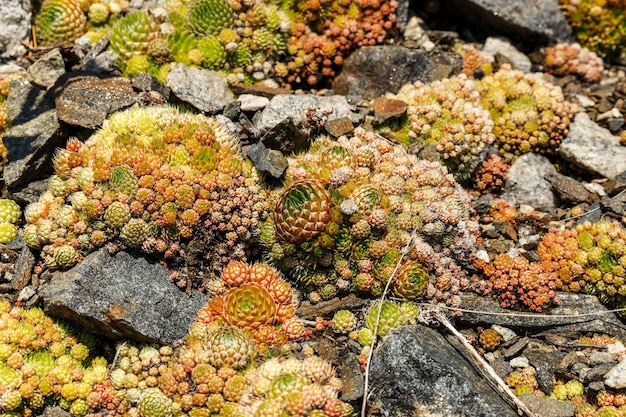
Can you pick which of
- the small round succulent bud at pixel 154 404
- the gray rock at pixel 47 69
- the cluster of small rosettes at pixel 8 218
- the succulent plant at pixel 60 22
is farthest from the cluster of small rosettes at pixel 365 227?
the succulent plant at pixel 60 22

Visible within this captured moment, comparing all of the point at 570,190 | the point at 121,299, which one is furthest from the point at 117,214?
the point at 570,190

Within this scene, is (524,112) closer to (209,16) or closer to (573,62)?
(573,62)

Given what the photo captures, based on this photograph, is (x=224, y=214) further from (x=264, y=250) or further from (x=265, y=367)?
(x=265, y=367)

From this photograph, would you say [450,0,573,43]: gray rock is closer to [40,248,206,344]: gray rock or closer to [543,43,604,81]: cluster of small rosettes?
[543,43,604,81]: cluster of small rosettes

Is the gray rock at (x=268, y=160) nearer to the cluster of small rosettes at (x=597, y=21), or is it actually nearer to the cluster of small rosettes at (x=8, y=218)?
the cluster of small rosettes at (x=8, y=218)

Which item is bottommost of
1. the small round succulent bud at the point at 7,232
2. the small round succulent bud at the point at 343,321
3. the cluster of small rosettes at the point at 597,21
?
the small round succulent bud at the point at 7,232

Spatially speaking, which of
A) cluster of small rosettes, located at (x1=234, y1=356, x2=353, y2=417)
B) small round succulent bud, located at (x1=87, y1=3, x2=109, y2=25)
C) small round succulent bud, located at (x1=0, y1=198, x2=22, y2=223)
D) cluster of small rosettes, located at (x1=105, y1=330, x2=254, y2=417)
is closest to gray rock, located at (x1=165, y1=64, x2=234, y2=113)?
small round succulent bud, located at (x1=87, y1=3, x2=109, y2=25)

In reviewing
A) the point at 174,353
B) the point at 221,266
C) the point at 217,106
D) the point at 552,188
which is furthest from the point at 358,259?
the point at 552,188
